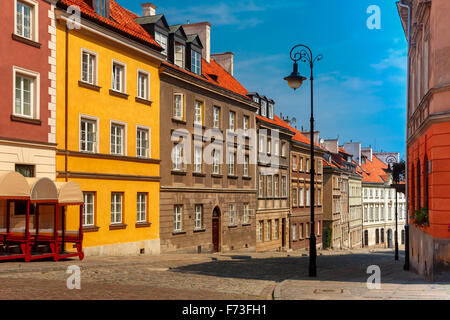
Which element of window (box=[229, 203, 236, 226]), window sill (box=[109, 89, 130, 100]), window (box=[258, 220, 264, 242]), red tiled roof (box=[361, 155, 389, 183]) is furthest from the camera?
red tiled roof (box=[361, 155, 389, 183])

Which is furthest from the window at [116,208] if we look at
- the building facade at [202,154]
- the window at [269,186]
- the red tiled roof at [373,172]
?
the red tiled roof at [373,172]

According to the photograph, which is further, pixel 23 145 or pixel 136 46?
pixel 136 46

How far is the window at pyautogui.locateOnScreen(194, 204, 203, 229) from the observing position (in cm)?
3438

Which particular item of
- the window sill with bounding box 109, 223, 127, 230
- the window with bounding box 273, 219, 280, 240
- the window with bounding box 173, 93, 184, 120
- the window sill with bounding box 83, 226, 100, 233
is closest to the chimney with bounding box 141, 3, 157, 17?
the window with bounding box 173, 93, 184, 120

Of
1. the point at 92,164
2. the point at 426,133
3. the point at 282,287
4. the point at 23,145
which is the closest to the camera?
the point at 282,287

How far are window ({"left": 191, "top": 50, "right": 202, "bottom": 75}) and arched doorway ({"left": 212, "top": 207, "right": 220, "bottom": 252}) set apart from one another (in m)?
8.90

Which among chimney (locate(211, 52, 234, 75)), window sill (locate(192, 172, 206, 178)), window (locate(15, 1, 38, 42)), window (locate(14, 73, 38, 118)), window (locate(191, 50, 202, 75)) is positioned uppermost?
chimney (locate(211, 52, 234, 75))

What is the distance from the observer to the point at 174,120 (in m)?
31.7

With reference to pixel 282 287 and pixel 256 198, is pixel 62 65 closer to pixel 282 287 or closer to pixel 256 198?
pixel 282 287

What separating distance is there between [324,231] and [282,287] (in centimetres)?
5098

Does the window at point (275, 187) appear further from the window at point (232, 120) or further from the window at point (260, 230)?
the window at point (232, 120)

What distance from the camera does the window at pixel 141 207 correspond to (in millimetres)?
28688

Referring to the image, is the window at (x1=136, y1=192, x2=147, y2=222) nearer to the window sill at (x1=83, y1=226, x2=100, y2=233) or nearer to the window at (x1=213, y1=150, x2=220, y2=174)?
the window sill at (x1=83, y1=226, x2=100, y2=233)
